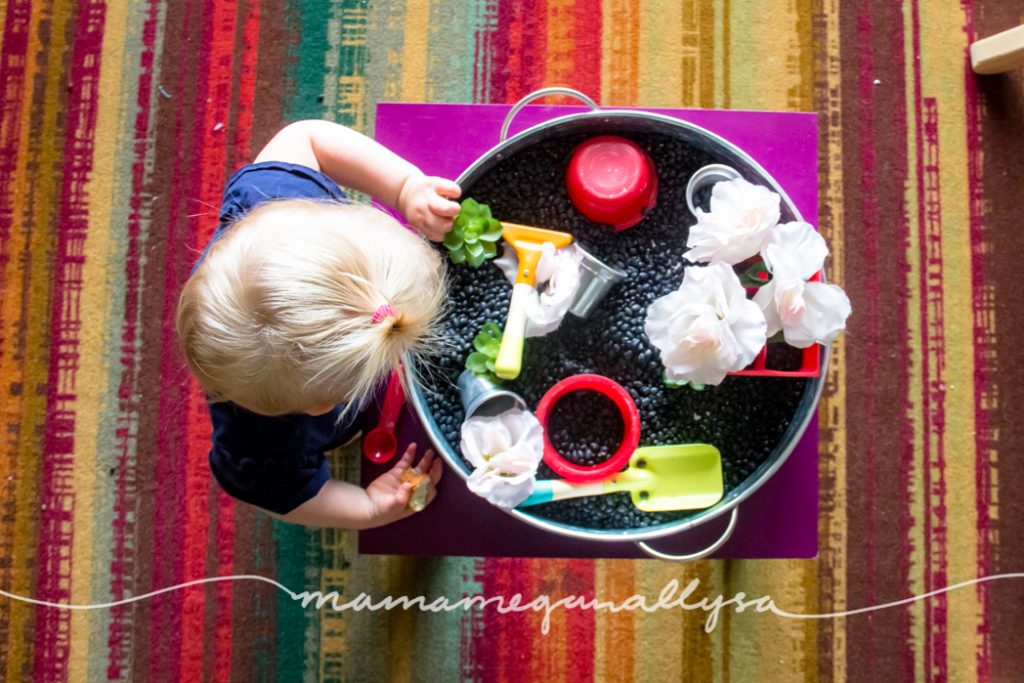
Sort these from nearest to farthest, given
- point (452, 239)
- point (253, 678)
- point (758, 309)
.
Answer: point (758, 309), point (452, 239), point (253, 678)

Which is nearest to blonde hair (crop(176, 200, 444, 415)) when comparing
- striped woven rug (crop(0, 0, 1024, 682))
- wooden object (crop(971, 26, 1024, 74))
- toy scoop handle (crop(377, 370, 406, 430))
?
toy scoop handle (crop(377, 370, 406, 430))

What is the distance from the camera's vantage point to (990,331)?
1.05m

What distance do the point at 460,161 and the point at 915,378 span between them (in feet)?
2.26

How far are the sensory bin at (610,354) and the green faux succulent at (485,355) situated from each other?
0.02 m

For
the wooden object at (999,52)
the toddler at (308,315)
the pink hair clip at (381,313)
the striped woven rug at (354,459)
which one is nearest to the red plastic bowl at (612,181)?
the toddler at (308,315)

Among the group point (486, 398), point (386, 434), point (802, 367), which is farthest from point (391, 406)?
point (802, 367)

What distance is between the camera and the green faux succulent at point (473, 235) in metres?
0.69

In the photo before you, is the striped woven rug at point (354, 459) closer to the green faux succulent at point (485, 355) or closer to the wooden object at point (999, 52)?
the wooden object at point (999, 52)

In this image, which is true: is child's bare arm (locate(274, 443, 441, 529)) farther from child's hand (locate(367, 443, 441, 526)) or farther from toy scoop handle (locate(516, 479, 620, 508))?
toy scoop handle (locate(516, 479, 620, 508))

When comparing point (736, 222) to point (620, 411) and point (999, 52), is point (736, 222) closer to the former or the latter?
point (620, 411)

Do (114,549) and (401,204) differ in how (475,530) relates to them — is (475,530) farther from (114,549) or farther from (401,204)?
(114,549)

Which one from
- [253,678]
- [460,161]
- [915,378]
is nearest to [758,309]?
[460,161]

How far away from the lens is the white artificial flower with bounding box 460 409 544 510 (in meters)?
0.61

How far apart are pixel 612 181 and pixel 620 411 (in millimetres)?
202
